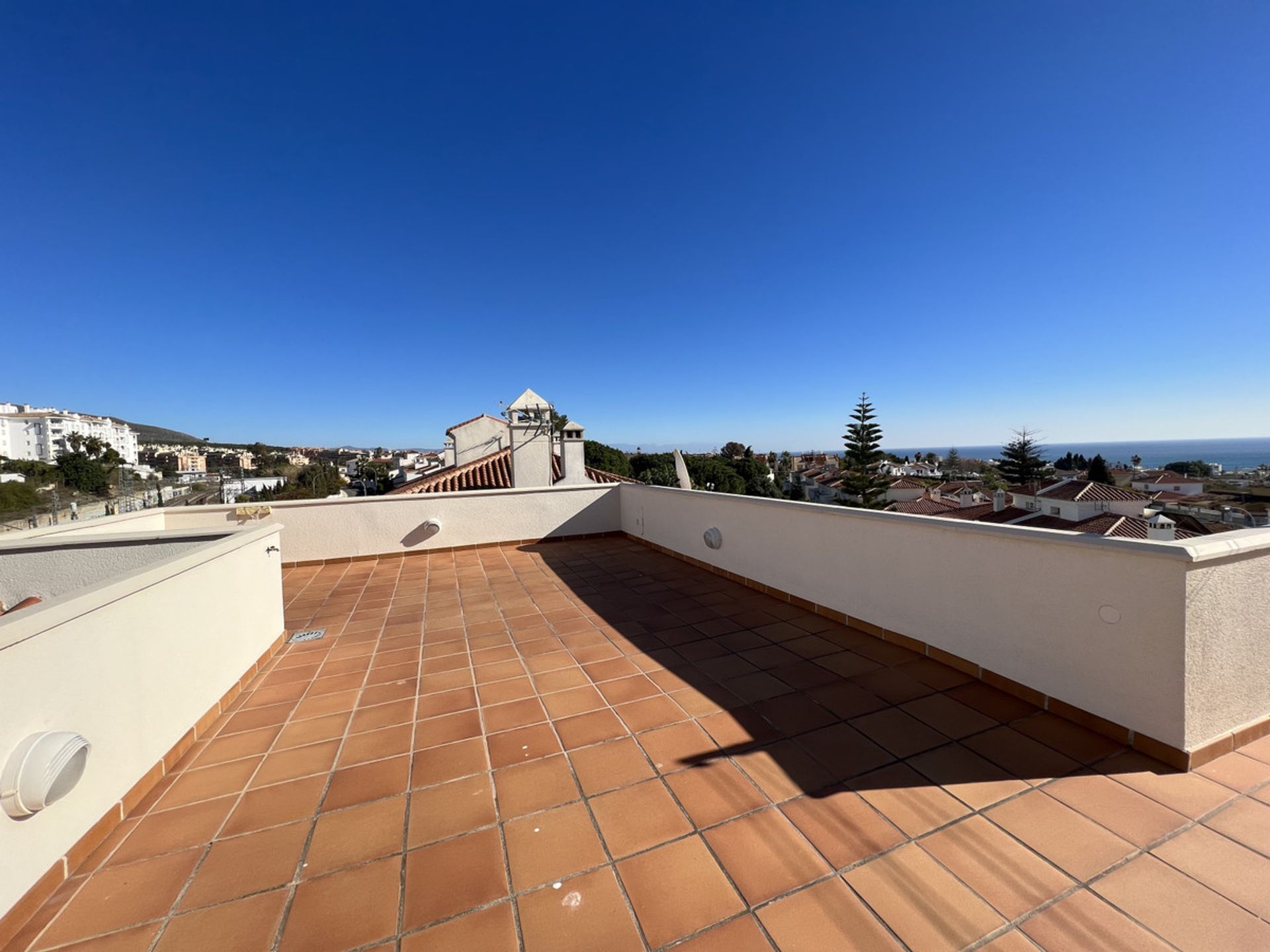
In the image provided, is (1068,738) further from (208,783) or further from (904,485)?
(904,485)

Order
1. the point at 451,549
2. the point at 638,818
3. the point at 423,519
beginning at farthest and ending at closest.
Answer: the point at 451,549
the point at 423,519
the point at 638,818

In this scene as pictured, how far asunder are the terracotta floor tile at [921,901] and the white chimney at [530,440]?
703cm

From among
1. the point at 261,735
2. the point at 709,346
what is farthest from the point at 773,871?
the point at 709,346

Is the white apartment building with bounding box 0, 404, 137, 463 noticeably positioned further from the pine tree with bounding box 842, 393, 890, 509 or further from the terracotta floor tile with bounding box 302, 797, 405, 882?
the terracotta floor tile with bounding box 302, 797, 405, 882

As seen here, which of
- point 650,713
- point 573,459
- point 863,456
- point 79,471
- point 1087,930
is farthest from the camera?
point 79,471

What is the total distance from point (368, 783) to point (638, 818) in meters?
1.11

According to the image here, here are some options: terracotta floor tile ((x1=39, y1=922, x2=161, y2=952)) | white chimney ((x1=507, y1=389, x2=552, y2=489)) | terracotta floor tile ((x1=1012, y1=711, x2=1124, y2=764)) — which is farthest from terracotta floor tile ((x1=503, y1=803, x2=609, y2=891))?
white chimney ((x1=507, y1=389, x2=552, y2=489))

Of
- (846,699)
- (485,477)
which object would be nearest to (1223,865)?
(846,699)

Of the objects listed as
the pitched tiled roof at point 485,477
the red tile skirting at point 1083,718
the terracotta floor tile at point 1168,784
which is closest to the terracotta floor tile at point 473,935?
the terracotta floor tile at point 1168,784

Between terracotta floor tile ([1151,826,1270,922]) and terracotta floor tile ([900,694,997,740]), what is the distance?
64cm

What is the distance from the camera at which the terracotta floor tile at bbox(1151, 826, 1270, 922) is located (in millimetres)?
1200

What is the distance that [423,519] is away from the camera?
237 inches

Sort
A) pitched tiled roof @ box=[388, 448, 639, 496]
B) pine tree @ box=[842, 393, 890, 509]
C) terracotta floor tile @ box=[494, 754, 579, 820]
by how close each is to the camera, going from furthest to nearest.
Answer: pine tree @ box=[842, 393, 890, 509] → pitched tiled roof @ box=[388, 448, 639, 496] → terracotta floor tile @ box=[494, 754, 579, 820]

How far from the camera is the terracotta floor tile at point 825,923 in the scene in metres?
1.12
